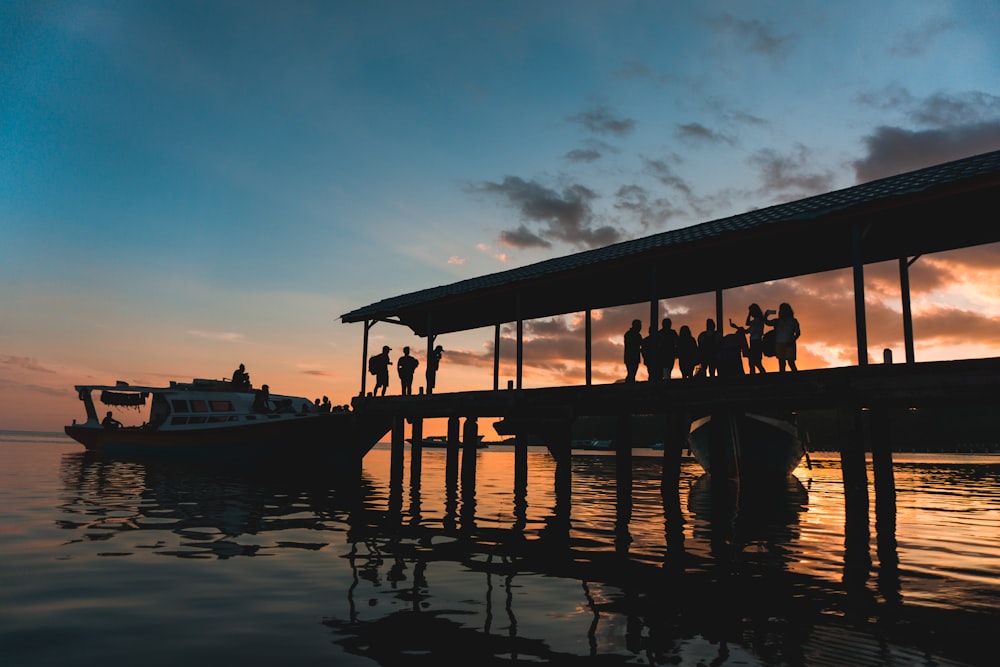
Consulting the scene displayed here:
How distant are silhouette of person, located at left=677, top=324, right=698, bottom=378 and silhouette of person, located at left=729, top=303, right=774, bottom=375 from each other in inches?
49.1

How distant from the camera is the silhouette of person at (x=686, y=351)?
14812mm

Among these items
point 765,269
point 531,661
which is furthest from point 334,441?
point 531,661

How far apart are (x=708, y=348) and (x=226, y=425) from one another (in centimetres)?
2021

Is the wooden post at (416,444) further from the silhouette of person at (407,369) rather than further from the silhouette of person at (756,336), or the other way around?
the silhouette of person at (756,336)

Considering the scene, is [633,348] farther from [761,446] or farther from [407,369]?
[761,446]

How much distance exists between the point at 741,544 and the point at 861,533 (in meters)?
2.47

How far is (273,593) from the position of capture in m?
6.45

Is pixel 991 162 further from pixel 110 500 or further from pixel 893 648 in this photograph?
pixel 110 500

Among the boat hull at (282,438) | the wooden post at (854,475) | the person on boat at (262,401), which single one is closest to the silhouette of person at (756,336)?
the wooden post at (854,475)

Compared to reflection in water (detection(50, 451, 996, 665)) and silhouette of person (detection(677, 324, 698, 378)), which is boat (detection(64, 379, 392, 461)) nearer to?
reflection in water (detection(50, 451, 996, 665))

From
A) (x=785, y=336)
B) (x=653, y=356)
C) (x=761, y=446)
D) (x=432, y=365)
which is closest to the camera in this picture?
(x=785, y=336)

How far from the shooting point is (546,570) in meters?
7.85

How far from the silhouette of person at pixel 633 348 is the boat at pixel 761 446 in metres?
11.9

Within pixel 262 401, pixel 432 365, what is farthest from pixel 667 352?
pixel 262 401
